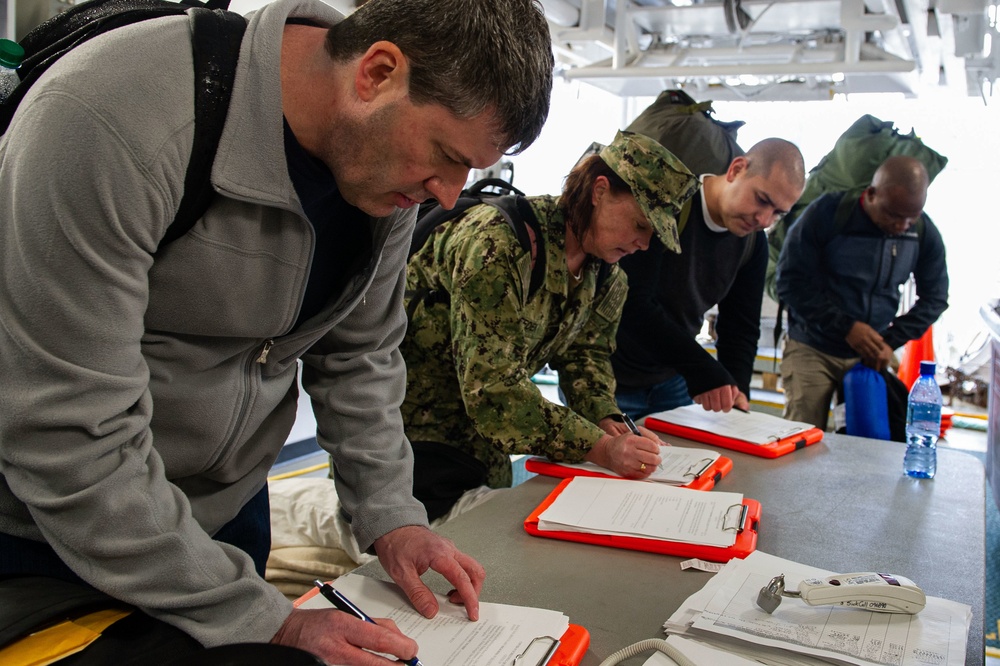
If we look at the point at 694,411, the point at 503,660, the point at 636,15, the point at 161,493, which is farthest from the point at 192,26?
the point at 636,15

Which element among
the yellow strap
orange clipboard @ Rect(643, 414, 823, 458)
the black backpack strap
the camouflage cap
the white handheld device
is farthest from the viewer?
orange clipboard @ Rect(643, 414, 823, 458)

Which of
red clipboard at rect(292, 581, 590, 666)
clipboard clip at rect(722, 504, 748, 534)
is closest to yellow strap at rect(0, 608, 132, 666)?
red clipboard at rect(292, 581, 590, 666)

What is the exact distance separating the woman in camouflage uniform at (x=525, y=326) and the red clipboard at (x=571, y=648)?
650mm

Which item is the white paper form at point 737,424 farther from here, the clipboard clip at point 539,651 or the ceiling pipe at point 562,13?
the ceiling pipe at point 562,13

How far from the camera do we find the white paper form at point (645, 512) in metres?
1.40

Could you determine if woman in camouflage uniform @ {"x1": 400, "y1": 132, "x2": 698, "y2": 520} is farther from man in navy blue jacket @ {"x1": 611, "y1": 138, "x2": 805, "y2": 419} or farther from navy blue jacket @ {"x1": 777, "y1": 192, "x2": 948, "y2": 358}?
navy blue jacket @ {"x1": 777, "y1": 192, "x2": 948, "y2": 358}

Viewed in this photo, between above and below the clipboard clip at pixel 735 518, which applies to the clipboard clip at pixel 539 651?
above

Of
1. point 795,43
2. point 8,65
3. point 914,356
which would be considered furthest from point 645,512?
point 914,356

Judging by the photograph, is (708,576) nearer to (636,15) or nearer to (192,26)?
(192,26)

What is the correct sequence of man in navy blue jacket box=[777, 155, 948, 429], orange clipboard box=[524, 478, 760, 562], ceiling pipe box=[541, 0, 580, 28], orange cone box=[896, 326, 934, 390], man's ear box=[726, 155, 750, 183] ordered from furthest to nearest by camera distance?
orange cone box=[896, 326, 934, 390]
ceiling pipe box=[541, 0, 580, 28]
man in navy blue jacket box=[777, 155, 948, 429]
man's ear box=[726, 155, 750, 183]
orange clipboard box=[524, 478, 760, 562]

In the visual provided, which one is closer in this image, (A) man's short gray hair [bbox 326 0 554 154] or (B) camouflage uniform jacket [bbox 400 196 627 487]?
(A) man's short gray hair [bbox 326 0 554 154]

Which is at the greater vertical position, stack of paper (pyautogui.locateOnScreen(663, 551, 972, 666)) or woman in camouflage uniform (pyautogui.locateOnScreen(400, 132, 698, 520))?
woman in camouflage uniform (pyautogui.locateOnScreen(400, 132, 698, 520))

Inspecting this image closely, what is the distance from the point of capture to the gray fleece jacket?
76 cm

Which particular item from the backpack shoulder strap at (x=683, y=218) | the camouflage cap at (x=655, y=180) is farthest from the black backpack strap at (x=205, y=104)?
the backpack shoulder strap at (x=683, y=218)
